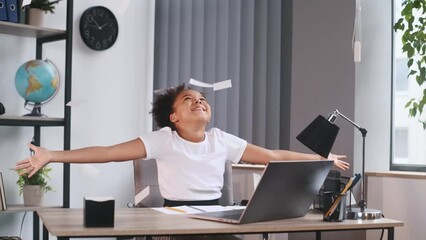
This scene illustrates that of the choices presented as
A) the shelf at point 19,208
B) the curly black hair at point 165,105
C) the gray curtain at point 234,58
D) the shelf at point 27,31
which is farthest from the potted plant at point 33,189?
the curly black hair at point 165,105

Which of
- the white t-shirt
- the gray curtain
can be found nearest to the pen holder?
the white t-shirt

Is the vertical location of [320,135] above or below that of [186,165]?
above

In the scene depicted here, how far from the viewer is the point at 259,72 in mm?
4590

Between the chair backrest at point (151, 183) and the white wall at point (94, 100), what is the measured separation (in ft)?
4.58

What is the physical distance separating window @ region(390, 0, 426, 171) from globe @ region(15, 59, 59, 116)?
227cm

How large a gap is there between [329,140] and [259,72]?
6.99 ft

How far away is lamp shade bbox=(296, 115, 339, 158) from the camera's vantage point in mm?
2488

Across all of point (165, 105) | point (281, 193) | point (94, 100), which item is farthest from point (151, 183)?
point (94, 100)

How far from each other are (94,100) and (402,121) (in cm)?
218

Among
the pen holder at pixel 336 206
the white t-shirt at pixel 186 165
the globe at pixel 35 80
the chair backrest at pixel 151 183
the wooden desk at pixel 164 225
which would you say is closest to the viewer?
the wooden desk at pixel 164 225

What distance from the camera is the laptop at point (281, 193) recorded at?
2.09 m

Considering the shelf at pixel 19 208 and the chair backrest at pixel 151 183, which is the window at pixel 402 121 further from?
the shelf at pixel 19 208

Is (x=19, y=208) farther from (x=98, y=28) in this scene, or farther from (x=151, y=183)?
(x=98, y=28)

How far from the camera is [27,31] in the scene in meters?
4.07
